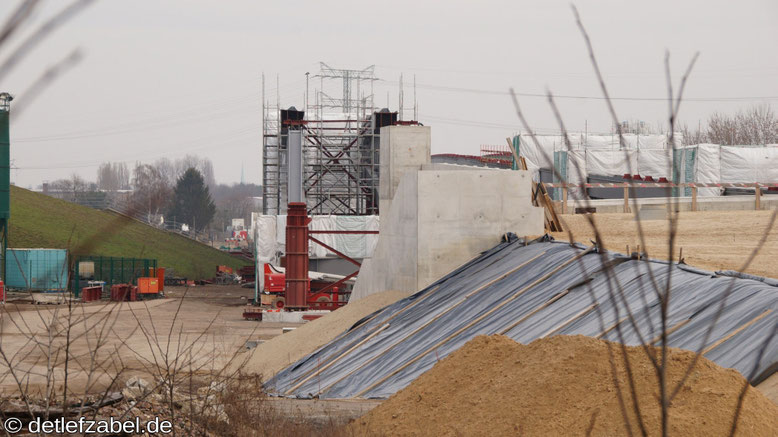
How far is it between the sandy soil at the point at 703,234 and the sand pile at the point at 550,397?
288 inches

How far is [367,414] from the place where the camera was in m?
11.5

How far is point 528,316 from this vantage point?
14.4 meters

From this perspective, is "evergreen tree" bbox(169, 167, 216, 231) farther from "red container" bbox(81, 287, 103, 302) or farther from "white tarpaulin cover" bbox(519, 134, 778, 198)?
"red container" bbox(81, 287, 103, 302)

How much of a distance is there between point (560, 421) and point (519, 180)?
1126 centimetres

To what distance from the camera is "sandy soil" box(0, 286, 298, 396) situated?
664 inches

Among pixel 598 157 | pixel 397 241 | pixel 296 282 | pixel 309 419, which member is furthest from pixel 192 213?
pixel 309 419

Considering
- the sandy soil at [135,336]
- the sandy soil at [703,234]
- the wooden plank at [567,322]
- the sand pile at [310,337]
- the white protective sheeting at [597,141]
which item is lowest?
the sandy soil at [135,336]

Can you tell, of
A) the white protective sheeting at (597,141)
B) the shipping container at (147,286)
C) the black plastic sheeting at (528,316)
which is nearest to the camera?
the black plastic sheeting at (528,316)

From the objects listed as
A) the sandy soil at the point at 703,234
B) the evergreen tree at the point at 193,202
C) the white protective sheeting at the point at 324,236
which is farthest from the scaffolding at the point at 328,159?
the evergreen tree at the point at 193,202

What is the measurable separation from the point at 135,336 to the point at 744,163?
34.8 metres

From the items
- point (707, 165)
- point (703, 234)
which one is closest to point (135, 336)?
point (703, 234)

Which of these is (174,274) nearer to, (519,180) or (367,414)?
(519,180)

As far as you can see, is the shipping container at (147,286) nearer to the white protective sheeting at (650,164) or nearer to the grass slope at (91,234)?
the grass slope at (91,234)

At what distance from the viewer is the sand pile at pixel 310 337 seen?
1889cm
